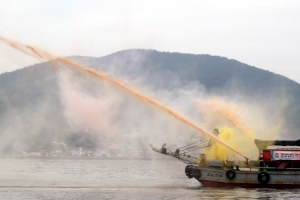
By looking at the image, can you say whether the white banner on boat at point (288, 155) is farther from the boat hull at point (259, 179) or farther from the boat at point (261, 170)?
the boat hull at point (259, 179)

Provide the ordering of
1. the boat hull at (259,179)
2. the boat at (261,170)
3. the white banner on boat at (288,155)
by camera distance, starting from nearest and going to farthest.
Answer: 1. the boat hull at (259,179)
2. the boat at (261,170)
3. the white banner on boat at (288,155)

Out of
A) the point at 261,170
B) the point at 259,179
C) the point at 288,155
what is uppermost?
the point at 288,155

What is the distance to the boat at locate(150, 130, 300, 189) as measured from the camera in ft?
224

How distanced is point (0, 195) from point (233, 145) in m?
27.9

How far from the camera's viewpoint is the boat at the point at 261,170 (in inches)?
2692

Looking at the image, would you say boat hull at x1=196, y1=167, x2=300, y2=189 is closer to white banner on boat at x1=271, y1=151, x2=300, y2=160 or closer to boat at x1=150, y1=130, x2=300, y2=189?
boat at x1=150, y1=130, x2=300, y2=189

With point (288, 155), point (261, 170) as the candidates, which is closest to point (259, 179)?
point (261, 170)

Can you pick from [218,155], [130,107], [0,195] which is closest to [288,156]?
[218,155]

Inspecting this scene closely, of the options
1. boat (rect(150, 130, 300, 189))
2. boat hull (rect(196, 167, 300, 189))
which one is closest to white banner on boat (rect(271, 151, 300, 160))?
boat (rect(150, 130, 300, 189))

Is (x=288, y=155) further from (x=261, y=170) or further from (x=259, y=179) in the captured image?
(x=259, y=179)

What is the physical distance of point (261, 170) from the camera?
69.2 metres

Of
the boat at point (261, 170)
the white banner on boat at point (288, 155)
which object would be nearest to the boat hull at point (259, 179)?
the boat at point (261, 170)

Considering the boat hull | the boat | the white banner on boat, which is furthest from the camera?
the white banner on boat

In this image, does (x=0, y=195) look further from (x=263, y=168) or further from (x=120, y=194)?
(x=263, y=168)
